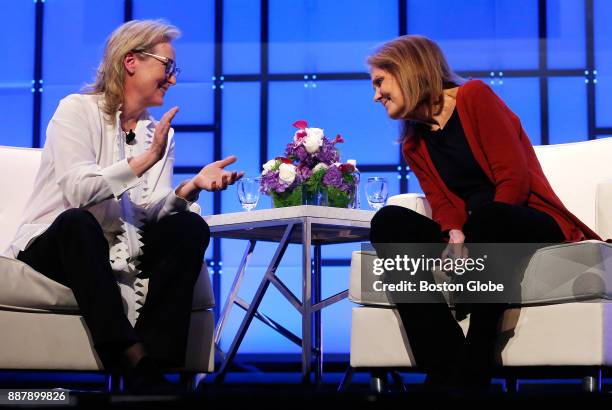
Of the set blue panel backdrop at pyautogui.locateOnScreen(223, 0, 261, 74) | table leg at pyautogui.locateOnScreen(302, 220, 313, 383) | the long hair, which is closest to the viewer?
the long hair

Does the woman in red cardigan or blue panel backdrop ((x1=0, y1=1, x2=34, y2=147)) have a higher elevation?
blue panel backdrop ((x1=0, y1=1, x2=34, y2=147))

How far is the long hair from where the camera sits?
97.0 inches

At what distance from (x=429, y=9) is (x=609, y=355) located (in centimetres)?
334

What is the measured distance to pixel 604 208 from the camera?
2695 millimetres

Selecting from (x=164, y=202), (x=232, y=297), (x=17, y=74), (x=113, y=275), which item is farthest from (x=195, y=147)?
(x=113, y=275)

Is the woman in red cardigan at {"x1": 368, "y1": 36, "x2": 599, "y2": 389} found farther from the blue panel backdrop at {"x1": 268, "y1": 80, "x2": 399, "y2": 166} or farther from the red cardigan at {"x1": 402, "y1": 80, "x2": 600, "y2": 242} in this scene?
the blue panel backdrop at {"x1": 268, "y1": 80, "x2": 399, "y2": 166}

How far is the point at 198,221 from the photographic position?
236 cm

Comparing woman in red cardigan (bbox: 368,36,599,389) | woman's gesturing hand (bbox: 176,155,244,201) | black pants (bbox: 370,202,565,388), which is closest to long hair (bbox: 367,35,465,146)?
woman in red cardigan (bbox: 368,36,599,389)

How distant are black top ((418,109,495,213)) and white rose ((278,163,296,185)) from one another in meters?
0.71

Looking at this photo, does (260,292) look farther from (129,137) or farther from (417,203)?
(129,137)

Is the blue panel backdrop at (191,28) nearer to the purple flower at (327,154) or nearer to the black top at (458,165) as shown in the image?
the purple flower at (327,154)

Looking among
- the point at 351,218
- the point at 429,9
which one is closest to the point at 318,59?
the point at 429,9

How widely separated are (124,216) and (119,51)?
1.64 ft

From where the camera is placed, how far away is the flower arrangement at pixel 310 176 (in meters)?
3.13
